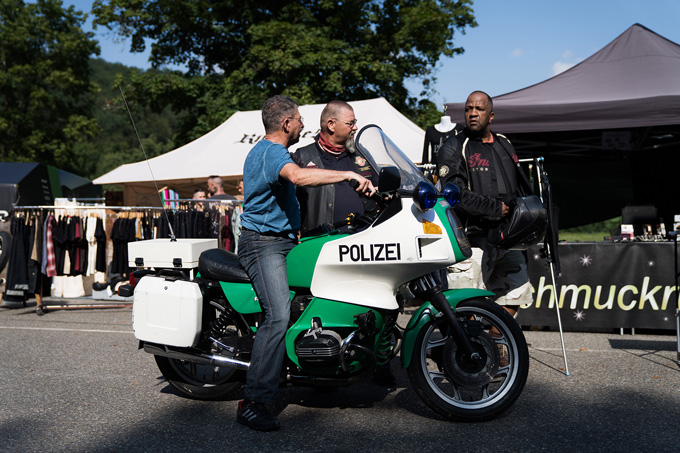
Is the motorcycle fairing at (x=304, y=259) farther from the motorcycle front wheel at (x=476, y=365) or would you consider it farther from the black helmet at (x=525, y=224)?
the black helmet at (x=525, y=224)

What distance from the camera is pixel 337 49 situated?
78.1ft

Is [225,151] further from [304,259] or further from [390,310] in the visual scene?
[390,310]

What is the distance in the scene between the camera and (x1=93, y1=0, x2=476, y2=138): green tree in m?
23.5

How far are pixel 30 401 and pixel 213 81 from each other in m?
23.4

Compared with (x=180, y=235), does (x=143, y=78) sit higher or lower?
higher

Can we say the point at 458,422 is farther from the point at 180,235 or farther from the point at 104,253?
the point at 104,253

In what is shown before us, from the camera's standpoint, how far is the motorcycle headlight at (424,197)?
348cm

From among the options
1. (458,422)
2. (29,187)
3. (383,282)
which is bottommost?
(458,422)

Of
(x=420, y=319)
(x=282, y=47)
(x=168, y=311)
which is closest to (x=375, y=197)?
(x=420, y=319)

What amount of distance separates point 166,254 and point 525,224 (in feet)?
8.15

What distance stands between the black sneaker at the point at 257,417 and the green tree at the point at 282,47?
19404 millimetres

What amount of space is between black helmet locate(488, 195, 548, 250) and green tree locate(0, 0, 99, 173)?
113 ft

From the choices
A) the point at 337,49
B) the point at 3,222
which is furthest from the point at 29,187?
the point at 337,49

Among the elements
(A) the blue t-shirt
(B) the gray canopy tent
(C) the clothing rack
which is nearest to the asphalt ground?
(A) the blue t-shirt
